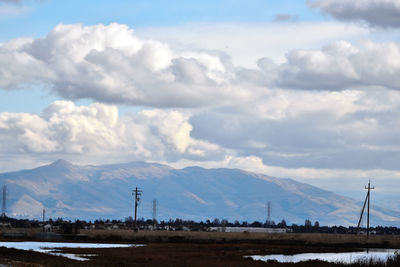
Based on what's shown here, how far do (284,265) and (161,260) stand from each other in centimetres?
1458

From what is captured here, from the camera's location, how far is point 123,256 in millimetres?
88375

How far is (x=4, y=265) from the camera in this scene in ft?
212

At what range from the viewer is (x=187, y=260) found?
3280 inches

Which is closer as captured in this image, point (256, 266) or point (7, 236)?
point (256, 266)

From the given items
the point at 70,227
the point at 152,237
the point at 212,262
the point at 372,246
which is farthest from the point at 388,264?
the point at 70,227

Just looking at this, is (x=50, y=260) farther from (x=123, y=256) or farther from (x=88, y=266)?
(x=123, y=256)

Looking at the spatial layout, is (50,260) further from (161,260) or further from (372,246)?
(372,246)

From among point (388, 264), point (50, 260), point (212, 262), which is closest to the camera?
point (388, 264)

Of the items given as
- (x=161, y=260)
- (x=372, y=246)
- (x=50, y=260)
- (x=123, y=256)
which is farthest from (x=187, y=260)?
(x=372, y=246)

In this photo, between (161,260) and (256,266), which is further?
(161,260)

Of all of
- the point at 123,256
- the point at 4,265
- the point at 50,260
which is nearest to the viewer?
the point at 4,265

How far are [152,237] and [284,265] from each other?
78.7 m

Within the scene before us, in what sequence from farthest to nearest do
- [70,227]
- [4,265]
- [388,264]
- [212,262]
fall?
[70,227], [212,262], [388,264], [4,265]

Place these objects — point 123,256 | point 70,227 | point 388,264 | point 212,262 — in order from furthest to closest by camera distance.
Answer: point 70,227 < point 123,256 < point 212,262 < point 388,264
